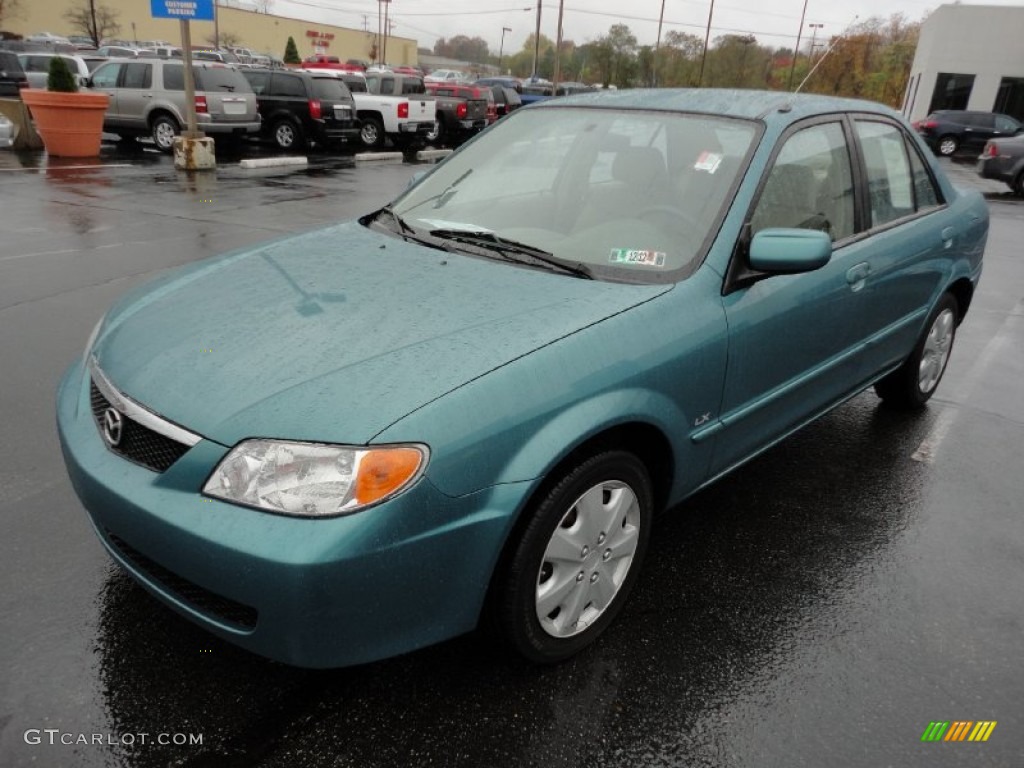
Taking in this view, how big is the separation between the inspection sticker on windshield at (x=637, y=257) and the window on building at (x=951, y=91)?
41366 millimetres

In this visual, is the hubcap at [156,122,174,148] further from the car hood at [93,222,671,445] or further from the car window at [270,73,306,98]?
the car hood at [93,222,671,445]

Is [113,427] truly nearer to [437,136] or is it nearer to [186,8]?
[186,8]

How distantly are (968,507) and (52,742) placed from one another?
3604mm

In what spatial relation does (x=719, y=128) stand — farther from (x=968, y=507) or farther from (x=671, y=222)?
(x=968, y=507)

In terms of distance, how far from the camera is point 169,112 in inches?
639

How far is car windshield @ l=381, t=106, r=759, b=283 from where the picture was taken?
9.12 ft

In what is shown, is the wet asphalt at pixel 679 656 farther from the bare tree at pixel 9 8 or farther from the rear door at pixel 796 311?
the bare tree at pixel 9 8

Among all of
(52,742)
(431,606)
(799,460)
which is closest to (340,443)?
(431,606)

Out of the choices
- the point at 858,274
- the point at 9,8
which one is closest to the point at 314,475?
the point at 858,274

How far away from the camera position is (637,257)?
8.95 feet

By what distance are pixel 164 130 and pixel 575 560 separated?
55.1 ft

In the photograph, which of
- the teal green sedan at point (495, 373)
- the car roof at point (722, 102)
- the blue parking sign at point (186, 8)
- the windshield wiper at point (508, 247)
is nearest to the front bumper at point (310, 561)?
the teal green sedan at point (495, 373)

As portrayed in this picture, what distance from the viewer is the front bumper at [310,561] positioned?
1.84 meters

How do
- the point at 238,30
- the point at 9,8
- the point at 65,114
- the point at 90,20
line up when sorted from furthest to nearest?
the point at 238,30 < the point at 90,20 < the point at 9,8 < the point at 65,114
